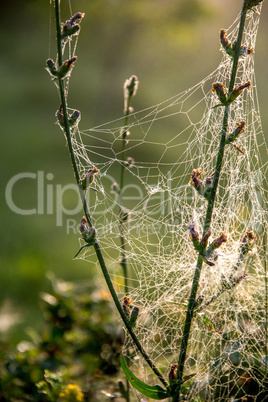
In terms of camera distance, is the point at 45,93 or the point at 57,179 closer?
the point at 57,179

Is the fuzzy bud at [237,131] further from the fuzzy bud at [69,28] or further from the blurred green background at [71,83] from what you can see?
the blurred green background at [71,83]

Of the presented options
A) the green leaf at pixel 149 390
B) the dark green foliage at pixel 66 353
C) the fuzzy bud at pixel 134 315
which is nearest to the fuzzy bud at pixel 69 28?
the fuzzy bud at pixel 134 315

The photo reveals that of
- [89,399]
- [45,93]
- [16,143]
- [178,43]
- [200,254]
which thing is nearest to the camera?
[200,254]

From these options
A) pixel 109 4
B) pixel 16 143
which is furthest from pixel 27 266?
pixel 109 4

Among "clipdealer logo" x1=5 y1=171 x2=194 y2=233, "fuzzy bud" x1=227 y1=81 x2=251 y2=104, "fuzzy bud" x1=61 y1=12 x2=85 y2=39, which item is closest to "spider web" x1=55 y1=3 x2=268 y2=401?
"fuzzy bud" x1=227 y1=81 x2=251 y2=104

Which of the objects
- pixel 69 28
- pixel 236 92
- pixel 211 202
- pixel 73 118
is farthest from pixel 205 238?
pixel 69 28

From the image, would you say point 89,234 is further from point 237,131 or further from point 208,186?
point 237,131

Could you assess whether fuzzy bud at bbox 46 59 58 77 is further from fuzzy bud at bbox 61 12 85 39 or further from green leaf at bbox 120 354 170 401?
green leaf at bbox 120 354 170 401

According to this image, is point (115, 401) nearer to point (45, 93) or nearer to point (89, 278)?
point (89, 278)

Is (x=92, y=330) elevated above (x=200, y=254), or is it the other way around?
(x=200, y=254)
